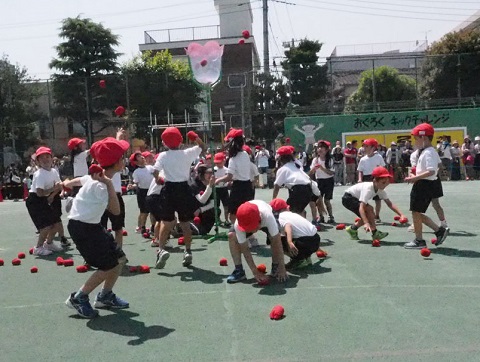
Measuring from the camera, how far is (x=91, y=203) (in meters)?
5.82

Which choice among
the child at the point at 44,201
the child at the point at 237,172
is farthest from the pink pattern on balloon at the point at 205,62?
the child at the point at 44,201

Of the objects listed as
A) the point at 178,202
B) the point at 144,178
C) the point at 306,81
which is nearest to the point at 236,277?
the point at 178,202

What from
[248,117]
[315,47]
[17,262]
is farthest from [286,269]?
[315,47]

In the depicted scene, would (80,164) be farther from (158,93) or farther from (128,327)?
(158,93)

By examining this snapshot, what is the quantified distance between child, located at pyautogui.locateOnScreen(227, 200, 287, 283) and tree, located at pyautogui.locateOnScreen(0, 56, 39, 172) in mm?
25625

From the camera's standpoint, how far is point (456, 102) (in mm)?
29156

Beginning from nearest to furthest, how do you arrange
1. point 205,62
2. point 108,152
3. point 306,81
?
point 108,152 < point 205,62 < point 306,81

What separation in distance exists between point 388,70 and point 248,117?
12661 mm

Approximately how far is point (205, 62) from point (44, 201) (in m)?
3.60

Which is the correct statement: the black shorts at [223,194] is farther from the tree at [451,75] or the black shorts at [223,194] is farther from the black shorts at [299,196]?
the tree at [451,75]

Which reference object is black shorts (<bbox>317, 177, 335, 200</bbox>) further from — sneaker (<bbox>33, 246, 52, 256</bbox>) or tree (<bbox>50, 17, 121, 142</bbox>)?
tree (<bbox>50, 17, 121, 142</bbox>)

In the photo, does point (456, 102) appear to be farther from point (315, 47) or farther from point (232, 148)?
point (232, 148)

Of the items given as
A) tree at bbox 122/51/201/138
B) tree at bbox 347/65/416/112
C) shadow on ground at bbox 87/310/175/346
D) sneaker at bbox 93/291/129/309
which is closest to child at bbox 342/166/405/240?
sneaker at bbox 93/291/129/309

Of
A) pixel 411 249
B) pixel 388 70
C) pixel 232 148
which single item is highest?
pixel 388 70
